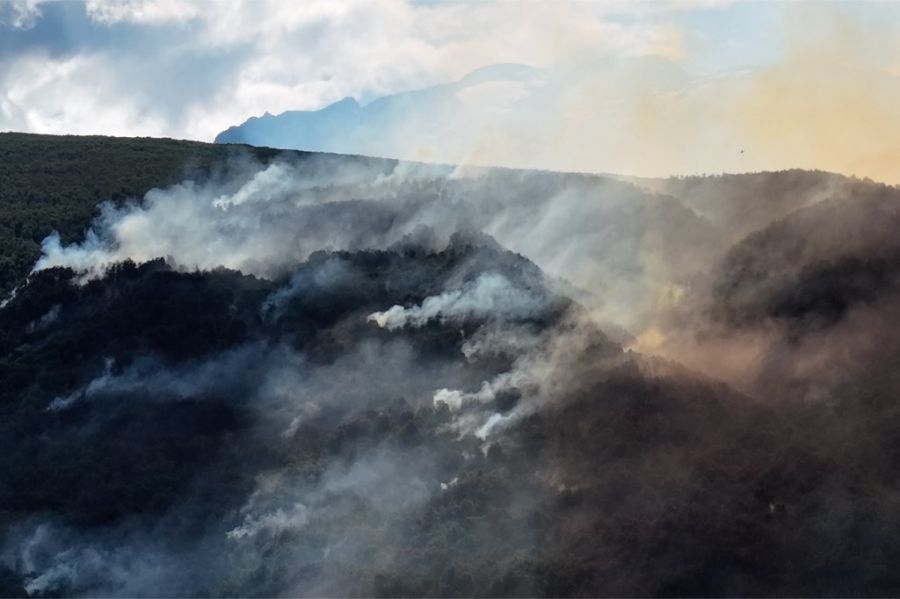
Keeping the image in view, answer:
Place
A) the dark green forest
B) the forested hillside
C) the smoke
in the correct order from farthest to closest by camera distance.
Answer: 1. the forested hillside
2. the smoke
3. the dark green forest

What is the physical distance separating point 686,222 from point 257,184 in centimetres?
4539

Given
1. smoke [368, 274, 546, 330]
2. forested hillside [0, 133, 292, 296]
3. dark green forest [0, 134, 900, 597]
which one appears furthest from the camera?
forested hillside [0, 133, 292, 296]

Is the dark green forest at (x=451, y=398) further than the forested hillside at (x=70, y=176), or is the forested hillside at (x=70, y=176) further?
the forested hillside at (x=70, y=176)

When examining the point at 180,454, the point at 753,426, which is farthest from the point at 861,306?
the point at 180,454

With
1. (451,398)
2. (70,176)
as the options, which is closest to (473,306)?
(451,398)

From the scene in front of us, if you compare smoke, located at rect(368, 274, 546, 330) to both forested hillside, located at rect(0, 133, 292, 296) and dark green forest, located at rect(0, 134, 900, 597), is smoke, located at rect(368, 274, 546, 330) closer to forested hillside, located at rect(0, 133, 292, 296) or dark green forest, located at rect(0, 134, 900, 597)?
dark green forest, located at rect(0, 134, 900, 597)

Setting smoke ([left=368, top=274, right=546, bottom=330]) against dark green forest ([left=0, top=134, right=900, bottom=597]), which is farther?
smoke ([left=368, top=274, right=546, bottom=330])

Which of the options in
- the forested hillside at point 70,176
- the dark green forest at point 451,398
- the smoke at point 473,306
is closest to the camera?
the dark green forest at point 451,398

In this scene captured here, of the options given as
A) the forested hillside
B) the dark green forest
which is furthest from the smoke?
the forested hillside

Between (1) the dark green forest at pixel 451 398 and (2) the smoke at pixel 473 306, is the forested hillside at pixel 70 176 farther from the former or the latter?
(2) the smoke at pixel 473 306

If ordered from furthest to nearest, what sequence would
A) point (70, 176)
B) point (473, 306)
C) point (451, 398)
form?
point (70, 176)
point (473, 306)
point (451, 398)

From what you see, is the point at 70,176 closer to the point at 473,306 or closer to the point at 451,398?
the point at 473,306

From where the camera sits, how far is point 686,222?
105812 mm

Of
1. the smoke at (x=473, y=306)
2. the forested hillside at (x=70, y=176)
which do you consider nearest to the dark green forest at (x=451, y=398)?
the smoke at (x=473, y=306)
